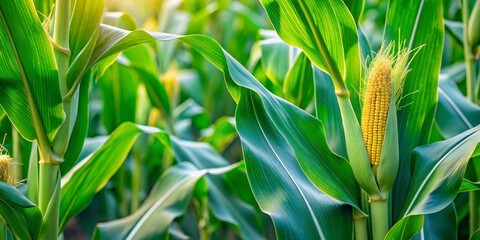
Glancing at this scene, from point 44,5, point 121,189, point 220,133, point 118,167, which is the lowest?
point 121,189

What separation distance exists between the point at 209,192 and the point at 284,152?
59cm

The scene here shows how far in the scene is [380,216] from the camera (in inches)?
51.6

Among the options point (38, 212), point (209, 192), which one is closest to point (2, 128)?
point (38, 212)

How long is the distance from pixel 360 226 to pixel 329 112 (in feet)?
0.91

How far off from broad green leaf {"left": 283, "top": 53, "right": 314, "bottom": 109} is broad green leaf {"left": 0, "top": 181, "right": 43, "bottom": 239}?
2.73 ft

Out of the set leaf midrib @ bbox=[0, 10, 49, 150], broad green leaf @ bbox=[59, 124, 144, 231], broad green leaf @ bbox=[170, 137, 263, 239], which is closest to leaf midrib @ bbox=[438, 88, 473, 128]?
broad green leaf @ bbox=[170, 137, 263, 239]

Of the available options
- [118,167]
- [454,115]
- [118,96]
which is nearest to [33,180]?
[118,167]

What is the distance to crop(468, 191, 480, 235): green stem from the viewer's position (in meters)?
1.80

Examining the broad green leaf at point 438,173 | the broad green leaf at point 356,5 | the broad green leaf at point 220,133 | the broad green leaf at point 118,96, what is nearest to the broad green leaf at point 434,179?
the broad green leaf at point 438,173

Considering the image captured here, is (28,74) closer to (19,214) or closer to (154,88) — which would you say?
(19,214)

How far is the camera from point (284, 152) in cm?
144

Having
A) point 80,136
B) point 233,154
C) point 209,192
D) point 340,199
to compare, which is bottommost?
point 233,154

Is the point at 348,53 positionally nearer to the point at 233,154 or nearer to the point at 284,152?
the point at 284,152

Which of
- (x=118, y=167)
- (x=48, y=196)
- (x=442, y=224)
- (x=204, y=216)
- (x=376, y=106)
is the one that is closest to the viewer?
(x=376, y=106)
